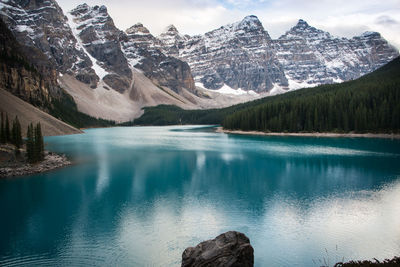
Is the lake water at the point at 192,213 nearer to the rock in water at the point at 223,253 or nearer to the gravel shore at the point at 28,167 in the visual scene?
the gravel shore at the point at 28,167

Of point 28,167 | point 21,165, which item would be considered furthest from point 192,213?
point 21,165

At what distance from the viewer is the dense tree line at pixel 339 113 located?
73.0 m

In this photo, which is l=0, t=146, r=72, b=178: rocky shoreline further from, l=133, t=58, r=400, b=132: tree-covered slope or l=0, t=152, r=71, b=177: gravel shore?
l=133, t=58, r=400, b=132: tree-covered slope

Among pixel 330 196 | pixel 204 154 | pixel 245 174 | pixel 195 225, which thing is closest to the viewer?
pixel 195 225

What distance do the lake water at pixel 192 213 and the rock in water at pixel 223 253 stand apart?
2331mm

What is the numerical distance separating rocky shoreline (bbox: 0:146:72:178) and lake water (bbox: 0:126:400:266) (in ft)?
6.29

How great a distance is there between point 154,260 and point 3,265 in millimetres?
6387

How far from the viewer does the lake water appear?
14.5 meters

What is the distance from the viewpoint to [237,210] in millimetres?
20672

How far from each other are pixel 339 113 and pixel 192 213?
234 feet

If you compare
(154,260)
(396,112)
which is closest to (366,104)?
(396,112)

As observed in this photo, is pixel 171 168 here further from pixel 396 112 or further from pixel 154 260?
pixel 396 112

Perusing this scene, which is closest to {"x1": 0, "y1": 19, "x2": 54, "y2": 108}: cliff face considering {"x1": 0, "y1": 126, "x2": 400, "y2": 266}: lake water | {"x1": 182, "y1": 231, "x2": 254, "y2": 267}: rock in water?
{"x1": 0, "y1": 126, "x2": 400, "y2": 266}: lake water

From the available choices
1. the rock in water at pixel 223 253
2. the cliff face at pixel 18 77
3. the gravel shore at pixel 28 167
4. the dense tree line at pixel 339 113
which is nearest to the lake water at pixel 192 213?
the gravel shore at pixel 28 167
